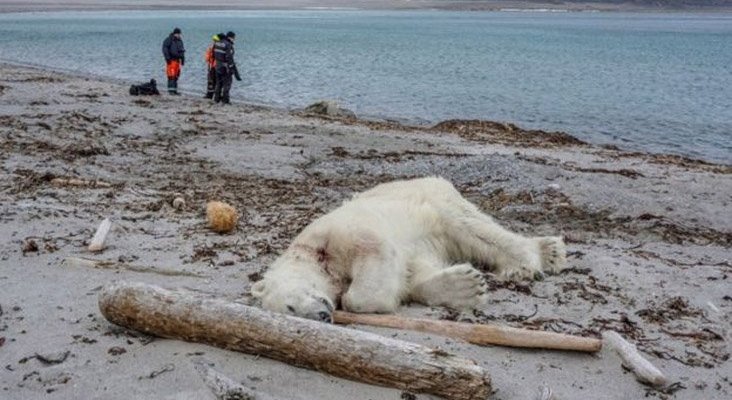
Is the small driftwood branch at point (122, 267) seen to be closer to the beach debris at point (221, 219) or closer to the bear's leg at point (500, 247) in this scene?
the beach debris at point (221, 219)

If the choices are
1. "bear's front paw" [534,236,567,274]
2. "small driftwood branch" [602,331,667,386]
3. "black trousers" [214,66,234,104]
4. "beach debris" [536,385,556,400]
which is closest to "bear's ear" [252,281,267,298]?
"beach debris" [536,385,556,400]

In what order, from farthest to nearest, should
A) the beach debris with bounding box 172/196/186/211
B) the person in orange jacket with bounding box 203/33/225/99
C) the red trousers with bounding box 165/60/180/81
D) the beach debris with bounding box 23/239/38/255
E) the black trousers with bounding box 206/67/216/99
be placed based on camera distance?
the red trousers with bounding box 165/60/180/81
the black trousers with bounding box 206/67/216/99
the person in orange jacket with bounding box 203/33/225/99
the beach debris with bounding box 172/196/186/211
the beach debris with bounding box 23/239/38/255

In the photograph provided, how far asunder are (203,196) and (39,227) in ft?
8.17

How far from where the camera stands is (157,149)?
505 inches

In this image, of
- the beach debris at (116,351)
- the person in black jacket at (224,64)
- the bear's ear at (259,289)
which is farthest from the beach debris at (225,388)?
the person in black jacket at (224,64)

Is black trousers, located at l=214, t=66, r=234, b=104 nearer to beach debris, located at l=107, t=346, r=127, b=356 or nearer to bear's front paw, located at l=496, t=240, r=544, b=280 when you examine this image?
bear's front paw, located at l=496, t=240, r=544, b=280

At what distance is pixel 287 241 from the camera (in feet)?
23.4

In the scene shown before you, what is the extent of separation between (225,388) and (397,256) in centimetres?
199

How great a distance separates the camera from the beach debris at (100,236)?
6480mm

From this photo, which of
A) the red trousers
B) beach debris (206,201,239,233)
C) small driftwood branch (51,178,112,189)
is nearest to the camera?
beach debris (206,201,239,233)

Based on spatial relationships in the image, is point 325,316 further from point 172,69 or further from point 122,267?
point 172,69

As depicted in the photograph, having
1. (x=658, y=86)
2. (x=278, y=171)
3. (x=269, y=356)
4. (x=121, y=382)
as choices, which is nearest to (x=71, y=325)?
(x=121, y=382)

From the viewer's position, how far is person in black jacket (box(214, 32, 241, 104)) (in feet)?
72.9

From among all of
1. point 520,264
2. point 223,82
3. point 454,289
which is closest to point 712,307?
point 520,264
